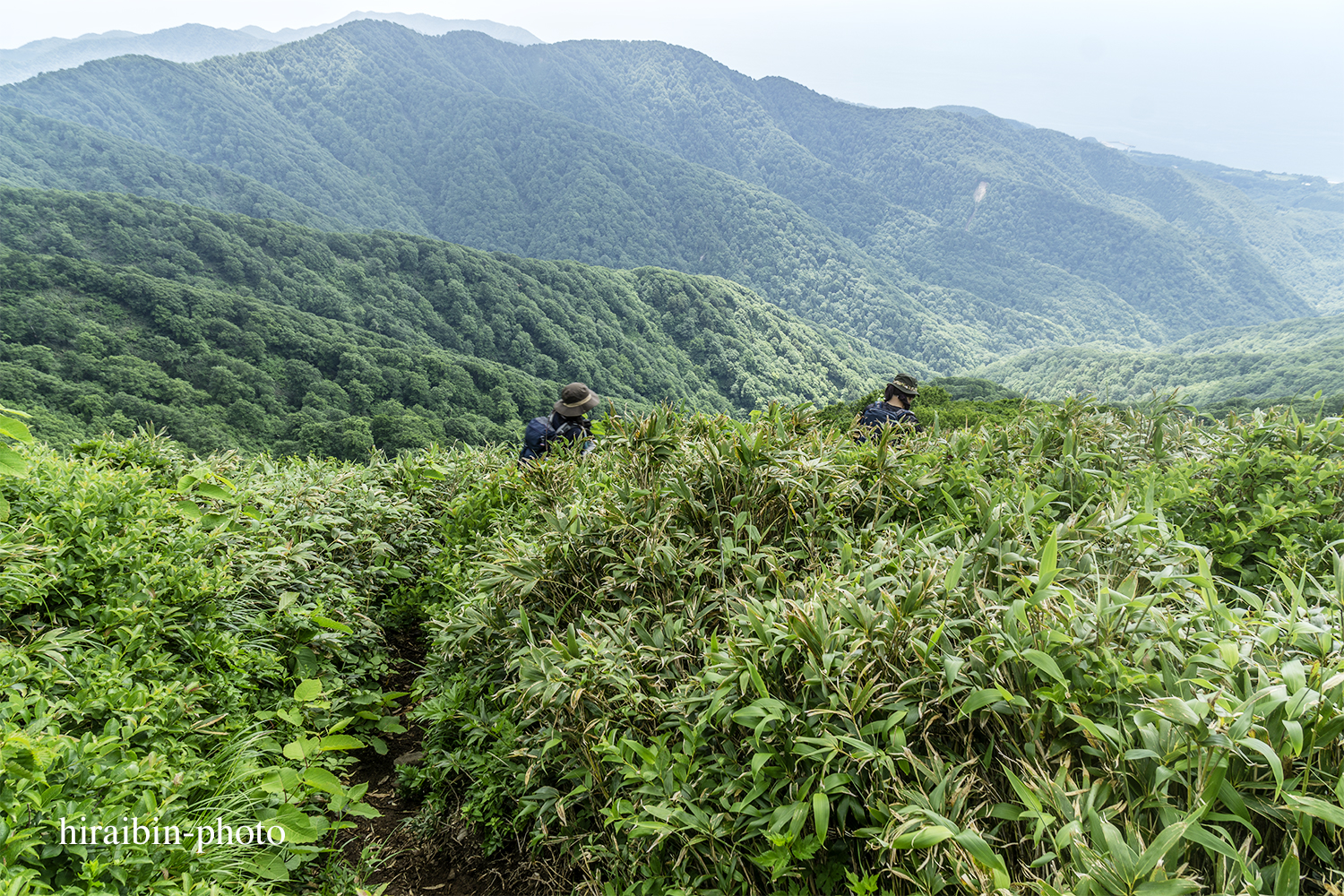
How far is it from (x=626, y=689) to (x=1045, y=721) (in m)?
1.33

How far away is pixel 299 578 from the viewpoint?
325 centimetres

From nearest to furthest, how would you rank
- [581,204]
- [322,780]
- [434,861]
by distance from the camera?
[322,780]
[434,861]
[581,204]

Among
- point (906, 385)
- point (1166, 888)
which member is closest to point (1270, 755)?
point (1166, 888)

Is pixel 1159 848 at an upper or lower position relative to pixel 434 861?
upper

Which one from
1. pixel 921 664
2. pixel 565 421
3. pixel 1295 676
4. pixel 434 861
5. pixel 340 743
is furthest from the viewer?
pixel 565 421

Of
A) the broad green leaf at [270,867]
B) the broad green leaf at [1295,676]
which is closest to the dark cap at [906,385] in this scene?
the broad green leaf at [1295,676]

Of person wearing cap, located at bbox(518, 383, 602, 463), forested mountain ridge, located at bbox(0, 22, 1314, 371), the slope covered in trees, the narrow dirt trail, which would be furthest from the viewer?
forested mountain ridge, located at bbox(0, 22, 1314, 371)

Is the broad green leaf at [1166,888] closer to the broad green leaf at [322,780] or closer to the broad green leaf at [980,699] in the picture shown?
the broad green leaf at [980,699]

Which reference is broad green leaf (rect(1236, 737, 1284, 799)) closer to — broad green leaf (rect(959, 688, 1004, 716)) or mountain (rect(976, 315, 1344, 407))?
broad green leaf (rect(959, 688, 1004, 716))

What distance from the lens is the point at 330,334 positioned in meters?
52.4

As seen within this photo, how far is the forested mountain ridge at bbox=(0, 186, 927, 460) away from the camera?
3919cm

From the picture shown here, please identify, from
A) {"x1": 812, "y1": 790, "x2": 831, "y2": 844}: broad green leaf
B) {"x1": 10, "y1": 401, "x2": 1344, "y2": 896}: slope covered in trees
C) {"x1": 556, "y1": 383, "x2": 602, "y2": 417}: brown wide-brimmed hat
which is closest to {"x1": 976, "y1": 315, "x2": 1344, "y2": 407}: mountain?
{"x1": 556, "y1": 383, "x2": 602, "y2": 417}: brown wide-brimmed hat

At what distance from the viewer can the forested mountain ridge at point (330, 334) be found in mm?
39188

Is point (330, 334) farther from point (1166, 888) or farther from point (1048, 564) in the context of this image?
point (1166, 888)
